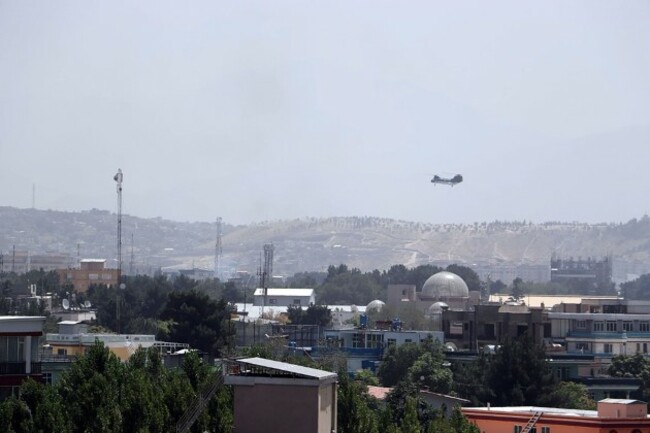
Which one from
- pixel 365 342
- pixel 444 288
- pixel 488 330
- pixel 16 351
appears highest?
pixel 444 288

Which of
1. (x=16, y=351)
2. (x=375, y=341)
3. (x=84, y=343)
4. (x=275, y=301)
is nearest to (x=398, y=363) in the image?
(x=375, y=341)

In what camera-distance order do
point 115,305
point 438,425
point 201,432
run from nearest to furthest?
point 201,432 < point 438,425 < point 115,305

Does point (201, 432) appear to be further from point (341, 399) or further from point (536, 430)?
point (536, 430)

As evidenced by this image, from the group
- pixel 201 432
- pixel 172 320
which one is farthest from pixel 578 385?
pixel 201 432

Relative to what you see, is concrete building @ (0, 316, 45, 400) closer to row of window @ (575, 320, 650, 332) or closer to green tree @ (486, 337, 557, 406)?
green tree @ (486, 337, 557, 406)

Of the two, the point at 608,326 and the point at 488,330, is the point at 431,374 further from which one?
the point at 608,326

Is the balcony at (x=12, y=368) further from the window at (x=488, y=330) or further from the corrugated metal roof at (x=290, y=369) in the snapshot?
the window at (x=488, y=330)

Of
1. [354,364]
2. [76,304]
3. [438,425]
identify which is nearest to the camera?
[438,425]

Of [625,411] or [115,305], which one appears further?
[115,305]
